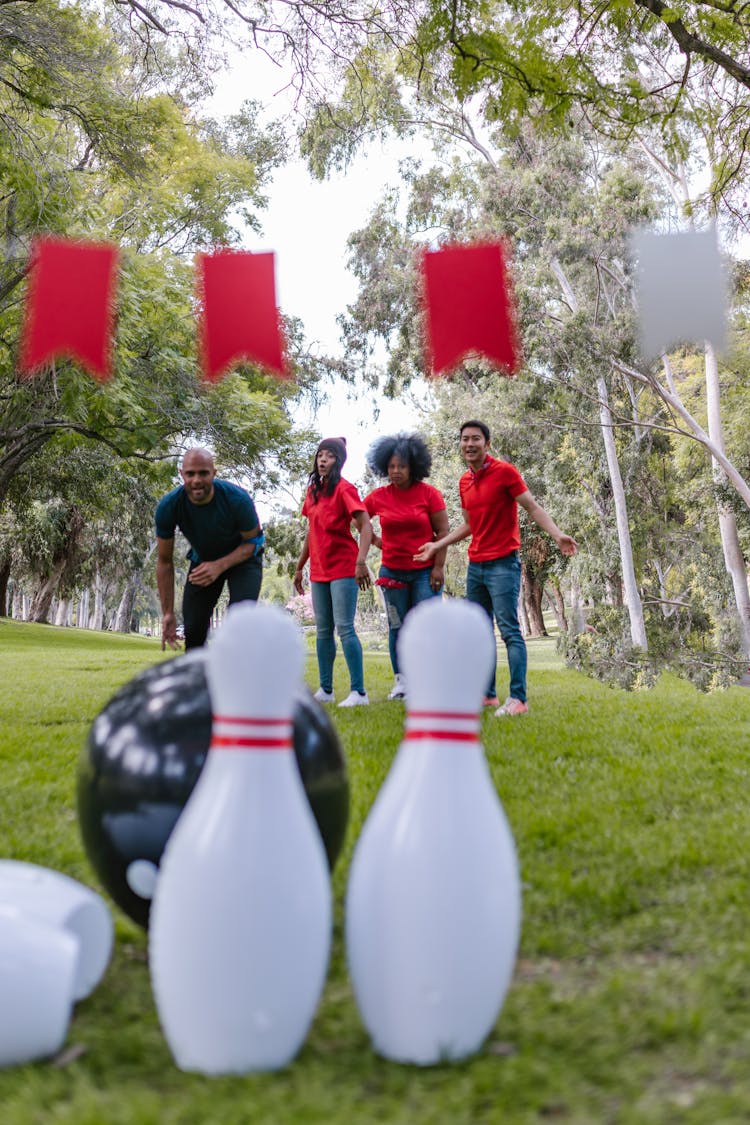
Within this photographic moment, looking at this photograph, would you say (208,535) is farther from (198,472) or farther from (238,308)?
(238,308)

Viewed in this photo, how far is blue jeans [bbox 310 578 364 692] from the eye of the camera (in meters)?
6.53

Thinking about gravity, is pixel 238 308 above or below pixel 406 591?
above

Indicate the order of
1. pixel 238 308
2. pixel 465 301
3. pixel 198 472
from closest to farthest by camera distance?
1. pixel 465 301
2. pixel 238 308
3. pixel 198 472

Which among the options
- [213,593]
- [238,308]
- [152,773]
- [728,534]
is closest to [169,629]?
[213,593]

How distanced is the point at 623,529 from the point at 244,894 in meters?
18.5

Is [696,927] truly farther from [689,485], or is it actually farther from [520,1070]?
[689,485]

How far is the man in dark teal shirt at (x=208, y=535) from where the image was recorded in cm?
510

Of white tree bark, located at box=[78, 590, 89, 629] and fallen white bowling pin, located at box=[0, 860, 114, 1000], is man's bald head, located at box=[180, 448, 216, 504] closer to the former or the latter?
fallen white bowling pin, located at box=[0, 860, 114, 1000]

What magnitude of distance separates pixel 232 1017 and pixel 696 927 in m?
1.36

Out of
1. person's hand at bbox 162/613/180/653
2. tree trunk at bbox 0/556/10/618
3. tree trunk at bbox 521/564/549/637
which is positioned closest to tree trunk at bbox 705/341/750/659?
person's hand at bbox 162/613/180/653

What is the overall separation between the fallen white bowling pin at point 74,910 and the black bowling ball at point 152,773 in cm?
17

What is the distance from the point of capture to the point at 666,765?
193 inches

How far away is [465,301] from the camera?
4.29 metres

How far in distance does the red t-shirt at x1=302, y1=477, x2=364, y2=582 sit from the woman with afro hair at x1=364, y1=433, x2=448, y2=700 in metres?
0.23
